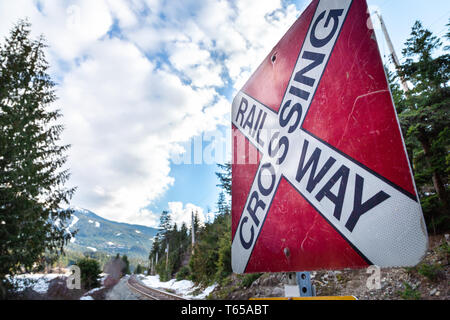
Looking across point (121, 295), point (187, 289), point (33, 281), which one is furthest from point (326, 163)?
point (121, 295)

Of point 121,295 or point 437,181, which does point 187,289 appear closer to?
point 121,295

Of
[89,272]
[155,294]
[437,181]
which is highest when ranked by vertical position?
[437,181]

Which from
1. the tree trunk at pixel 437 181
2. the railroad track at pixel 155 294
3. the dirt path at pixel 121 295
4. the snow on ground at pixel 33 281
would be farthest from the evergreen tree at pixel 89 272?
the tree trunk at pixel 437 181

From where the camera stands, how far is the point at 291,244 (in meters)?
0.94

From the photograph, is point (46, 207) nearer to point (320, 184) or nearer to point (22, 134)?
point (22, 134)

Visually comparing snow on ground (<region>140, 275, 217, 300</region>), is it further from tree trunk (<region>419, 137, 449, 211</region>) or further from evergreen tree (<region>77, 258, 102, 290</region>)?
tree trunk (<region>419, 137, 449, 211</region>)

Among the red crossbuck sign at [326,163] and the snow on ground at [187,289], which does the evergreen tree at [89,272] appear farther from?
the red crossbuck sign at [326,163]

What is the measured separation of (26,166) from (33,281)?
14.5 ft

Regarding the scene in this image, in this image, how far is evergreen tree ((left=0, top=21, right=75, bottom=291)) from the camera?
24.8 ft

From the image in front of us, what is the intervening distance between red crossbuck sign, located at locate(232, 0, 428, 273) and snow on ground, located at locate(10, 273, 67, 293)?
1073 cm

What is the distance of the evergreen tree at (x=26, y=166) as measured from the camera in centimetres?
757

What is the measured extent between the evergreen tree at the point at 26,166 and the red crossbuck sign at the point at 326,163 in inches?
404

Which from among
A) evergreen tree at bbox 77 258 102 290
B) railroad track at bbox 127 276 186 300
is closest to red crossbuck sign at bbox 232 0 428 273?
railroad track at bbox 127 276 186 300

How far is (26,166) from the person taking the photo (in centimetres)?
802
